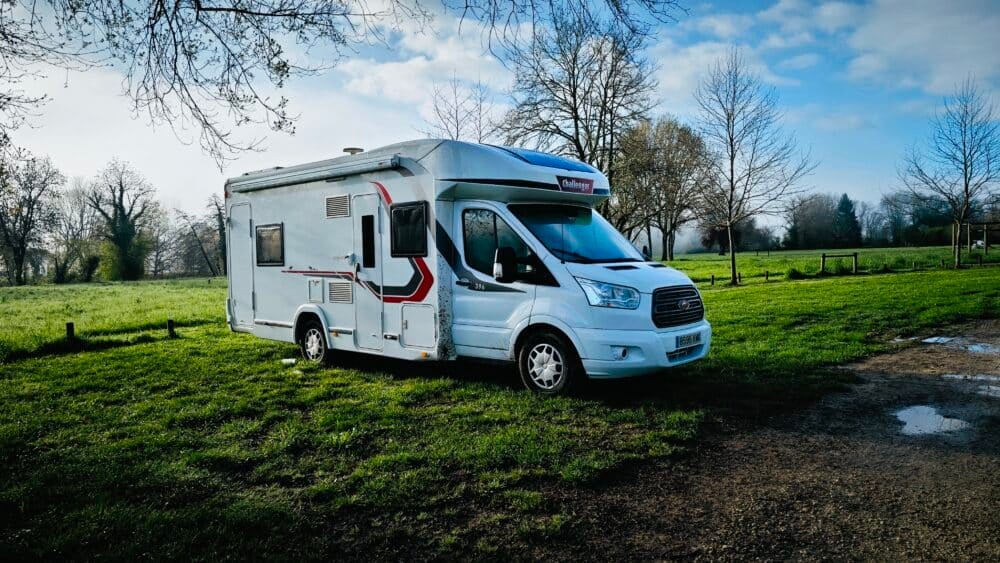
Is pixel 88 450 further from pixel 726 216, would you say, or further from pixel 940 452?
pixel 726 216

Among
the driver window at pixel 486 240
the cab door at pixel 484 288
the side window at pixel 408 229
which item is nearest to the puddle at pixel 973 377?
the cab door at pixel 484 288

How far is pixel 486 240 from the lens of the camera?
732 cm

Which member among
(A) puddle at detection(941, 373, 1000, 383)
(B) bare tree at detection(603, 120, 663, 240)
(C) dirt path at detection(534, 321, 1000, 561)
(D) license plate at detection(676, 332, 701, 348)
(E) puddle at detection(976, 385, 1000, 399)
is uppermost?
(B) bare tree at detection(603, 120, 663, 240)

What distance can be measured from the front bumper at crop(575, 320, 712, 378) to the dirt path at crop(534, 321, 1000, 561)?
1.09 m

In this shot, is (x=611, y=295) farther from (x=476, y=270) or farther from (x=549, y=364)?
(x=476, y=270)

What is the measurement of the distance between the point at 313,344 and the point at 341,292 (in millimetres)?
1230

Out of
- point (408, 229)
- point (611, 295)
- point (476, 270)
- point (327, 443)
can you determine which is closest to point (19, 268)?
point (408, 229)

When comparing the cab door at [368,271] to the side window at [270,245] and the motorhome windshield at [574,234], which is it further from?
the motorhome windshield at [574,234]

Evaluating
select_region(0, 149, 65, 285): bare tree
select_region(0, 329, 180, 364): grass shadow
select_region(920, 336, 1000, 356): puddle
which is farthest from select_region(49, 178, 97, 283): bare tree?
select_region(920, 336, 1000, 356): puddle

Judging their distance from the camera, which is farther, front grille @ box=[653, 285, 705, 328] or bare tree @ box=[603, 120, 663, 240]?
bare tree @ box=[603, 120, 663, 240]

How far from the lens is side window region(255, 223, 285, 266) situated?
9594 mm

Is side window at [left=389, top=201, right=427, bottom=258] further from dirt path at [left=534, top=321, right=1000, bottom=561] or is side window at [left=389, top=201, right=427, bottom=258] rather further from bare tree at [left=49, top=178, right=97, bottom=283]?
bare tree at [left=49, top=178, right=97, bottom=283]

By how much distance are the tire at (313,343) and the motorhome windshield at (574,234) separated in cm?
386

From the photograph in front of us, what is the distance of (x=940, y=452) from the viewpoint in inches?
197
